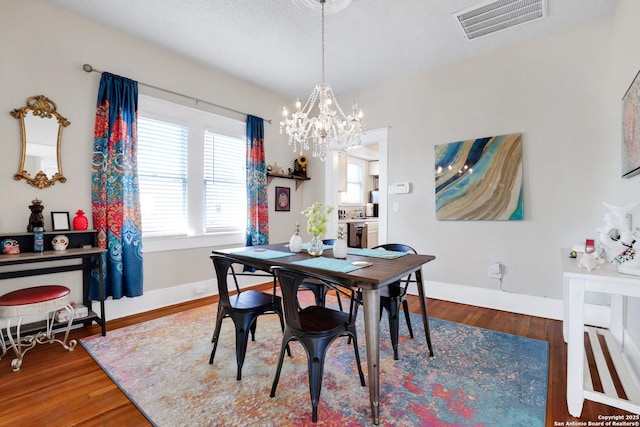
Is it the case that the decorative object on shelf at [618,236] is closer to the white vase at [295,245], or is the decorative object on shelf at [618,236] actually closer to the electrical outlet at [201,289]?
the white vase at [295,245]

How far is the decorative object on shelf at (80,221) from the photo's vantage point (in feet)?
9.04

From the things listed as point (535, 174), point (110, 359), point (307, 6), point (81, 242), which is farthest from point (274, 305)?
point (535, 174)

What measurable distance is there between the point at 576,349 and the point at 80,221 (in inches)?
152

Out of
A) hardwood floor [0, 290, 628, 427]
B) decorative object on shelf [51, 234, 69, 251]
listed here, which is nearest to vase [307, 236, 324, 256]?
hardwood floor [0, 290, 628, 427]

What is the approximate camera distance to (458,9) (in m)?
2.69

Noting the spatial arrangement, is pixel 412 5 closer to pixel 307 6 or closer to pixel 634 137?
pixel 307 6

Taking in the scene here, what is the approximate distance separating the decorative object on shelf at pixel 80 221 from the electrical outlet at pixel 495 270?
4.24 m

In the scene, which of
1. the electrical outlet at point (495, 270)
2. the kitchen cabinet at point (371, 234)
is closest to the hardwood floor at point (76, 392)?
the electrical outlet at point (495, 270)

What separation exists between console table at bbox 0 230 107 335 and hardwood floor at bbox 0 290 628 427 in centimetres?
34

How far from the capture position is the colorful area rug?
164 centimetres

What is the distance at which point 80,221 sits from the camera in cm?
277

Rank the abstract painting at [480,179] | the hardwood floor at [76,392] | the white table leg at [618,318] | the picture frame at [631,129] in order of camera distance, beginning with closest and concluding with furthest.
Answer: the hardwood floor at [76,392] → the picture frame at [631,129] → the white table leg at [618,318] → the abstract painting at [480,179]

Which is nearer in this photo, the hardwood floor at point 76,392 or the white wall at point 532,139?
the hardwood floor at point 76,392

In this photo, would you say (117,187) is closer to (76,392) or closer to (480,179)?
(76,392)
